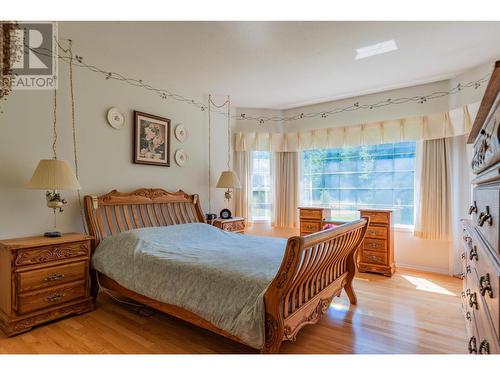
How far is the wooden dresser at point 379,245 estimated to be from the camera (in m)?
3.69

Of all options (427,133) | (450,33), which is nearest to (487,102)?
(450,33)

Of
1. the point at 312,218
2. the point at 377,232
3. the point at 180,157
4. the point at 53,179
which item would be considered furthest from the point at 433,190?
the point at 53,179

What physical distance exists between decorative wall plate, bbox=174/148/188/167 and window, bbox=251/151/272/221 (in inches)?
55.5

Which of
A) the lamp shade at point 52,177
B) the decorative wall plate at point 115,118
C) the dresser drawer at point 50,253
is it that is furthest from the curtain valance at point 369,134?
the dresser drawer at point 50,253

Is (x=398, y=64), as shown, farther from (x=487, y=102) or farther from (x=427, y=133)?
(x=487, y=102)

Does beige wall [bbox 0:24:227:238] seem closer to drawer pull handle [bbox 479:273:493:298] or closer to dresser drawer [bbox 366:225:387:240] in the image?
dresser drawer [bbox 366:225:387:240]

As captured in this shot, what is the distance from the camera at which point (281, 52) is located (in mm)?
2871

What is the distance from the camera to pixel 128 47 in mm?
2736

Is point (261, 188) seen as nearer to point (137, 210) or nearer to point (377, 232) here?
point (377, 232)

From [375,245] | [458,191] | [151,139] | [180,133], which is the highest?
[180,133]

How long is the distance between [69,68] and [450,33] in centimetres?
372

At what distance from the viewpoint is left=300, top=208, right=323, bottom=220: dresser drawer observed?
423 centimetres

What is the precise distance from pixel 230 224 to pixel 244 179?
110 centimetres

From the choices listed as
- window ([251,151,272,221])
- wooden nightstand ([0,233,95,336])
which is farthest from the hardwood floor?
window ([251,151,272,221])
